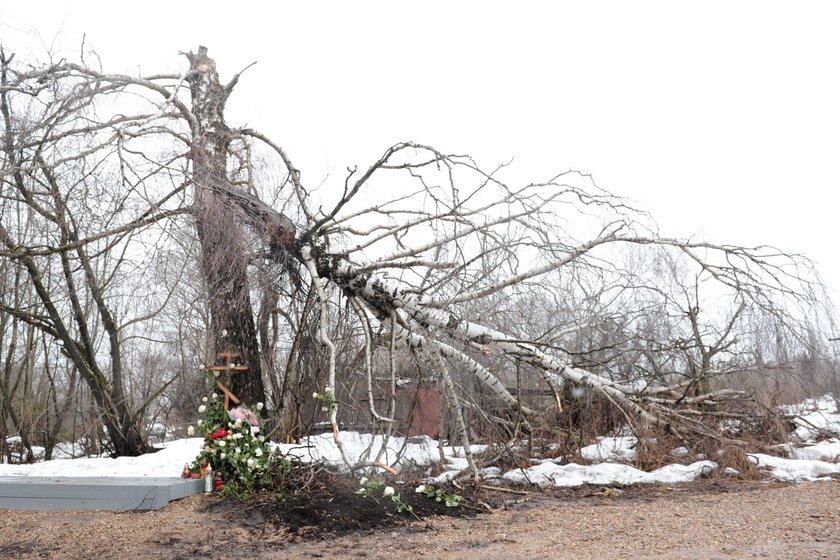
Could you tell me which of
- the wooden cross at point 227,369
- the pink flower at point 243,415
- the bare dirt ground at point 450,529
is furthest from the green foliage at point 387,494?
the wooden cross at point 227,369

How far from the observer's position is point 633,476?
7.99m

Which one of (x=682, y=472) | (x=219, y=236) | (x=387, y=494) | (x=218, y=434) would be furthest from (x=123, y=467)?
(x=682, y=472)

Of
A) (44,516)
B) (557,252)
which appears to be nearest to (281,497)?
(44,516)

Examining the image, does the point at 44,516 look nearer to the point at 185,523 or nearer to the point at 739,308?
the point at 185,523

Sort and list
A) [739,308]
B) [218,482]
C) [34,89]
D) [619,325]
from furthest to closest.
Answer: [619,325] → [739,308] → [34,89] → [218,482]

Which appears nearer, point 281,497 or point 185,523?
point 185,523

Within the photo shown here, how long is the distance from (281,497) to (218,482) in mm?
829

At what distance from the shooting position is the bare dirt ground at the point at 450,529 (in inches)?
186

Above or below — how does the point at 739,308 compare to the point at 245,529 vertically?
above

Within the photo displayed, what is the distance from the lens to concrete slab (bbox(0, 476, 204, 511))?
625cm

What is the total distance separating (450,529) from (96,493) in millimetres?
3216

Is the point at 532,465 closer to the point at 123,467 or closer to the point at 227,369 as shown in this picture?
the point at 227,369

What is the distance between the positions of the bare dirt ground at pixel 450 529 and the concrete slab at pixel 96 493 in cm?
15

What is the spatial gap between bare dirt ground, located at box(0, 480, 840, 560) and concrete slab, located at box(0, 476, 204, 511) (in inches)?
6.0
